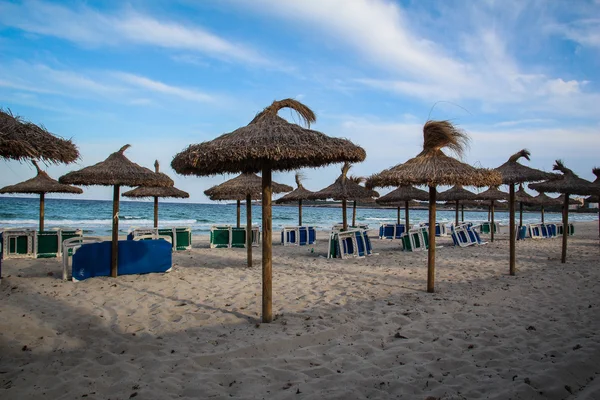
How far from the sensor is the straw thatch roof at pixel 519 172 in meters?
7.50

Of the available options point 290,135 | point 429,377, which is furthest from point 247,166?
point 429,377

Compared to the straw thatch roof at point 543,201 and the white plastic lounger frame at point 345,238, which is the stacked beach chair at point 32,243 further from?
the straw thatch roof at point 543,201

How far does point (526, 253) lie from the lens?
34.9ft

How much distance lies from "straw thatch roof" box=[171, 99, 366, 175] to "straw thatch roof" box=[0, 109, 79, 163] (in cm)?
112

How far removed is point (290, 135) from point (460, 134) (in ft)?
11.3

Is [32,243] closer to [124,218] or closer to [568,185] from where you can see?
[568,185]

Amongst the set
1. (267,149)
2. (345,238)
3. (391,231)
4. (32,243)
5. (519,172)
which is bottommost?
(391,231)

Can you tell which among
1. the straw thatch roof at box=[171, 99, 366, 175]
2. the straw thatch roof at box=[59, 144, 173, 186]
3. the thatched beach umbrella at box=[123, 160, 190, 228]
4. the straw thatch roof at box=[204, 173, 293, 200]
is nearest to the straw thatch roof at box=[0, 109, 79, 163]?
the straw thatch roof at box=[171, 99, 366, 175]

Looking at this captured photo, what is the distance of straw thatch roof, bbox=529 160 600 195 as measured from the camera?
945cm

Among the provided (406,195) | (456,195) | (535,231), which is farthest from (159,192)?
(535,231)

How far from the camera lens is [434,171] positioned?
5551 millimetres

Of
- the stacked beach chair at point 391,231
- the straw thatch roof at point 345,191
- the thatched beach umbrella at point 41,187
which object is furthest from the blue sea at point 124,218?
the straw thatch roof at point 345,191

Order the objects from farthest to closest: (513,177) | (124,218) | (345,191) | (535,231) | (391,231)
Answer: (124,218)
(391,231)
(535,231)
(345,191)
(513,177)

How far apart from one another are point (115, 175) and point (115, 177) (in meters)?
0.04
